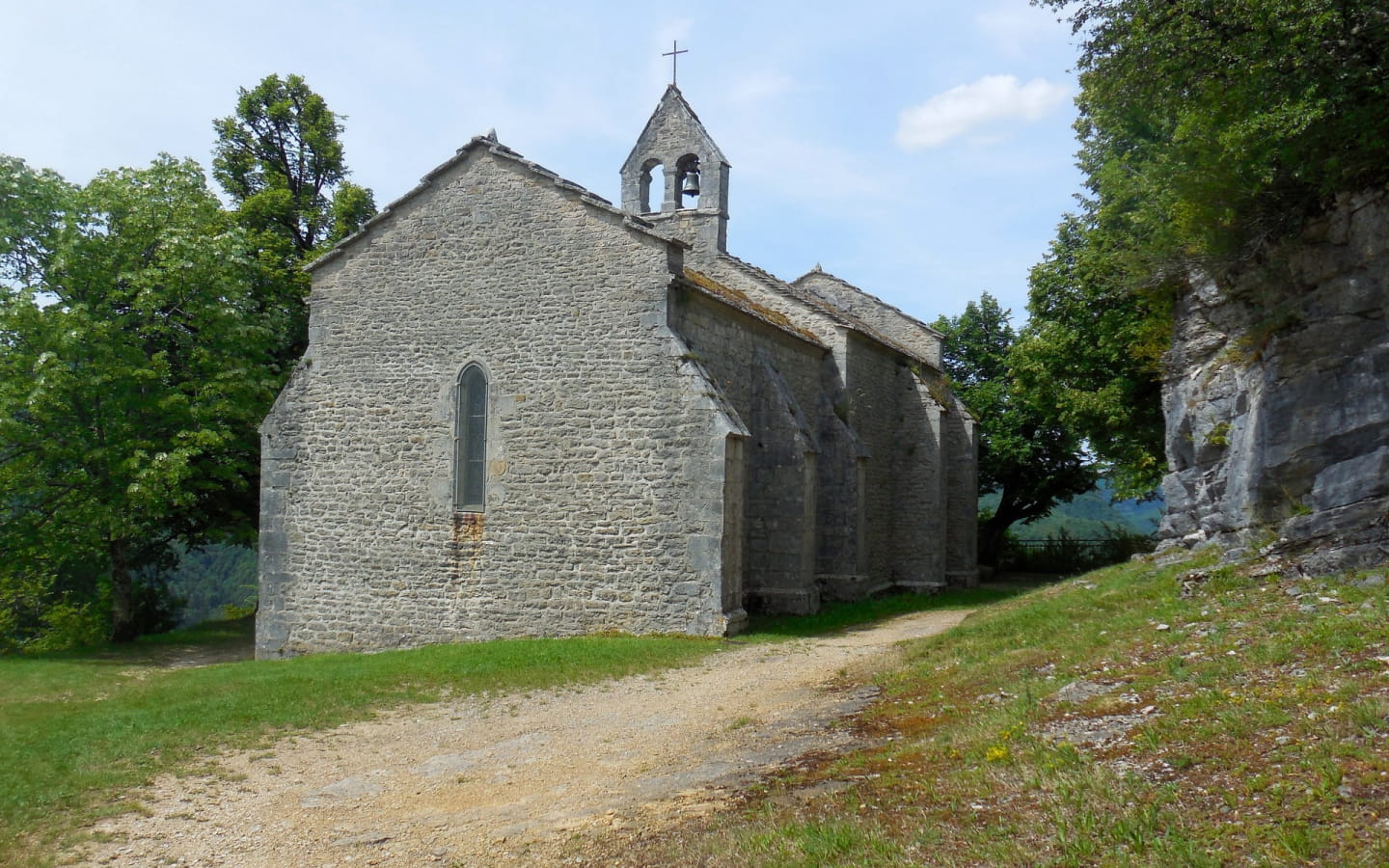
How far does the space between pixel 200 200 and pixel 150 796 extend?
1987cm

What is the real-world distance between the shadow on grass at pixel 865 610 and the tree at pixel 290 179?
52.7 ft

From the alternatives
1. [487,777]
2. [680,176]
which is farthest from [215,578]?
[487,777]

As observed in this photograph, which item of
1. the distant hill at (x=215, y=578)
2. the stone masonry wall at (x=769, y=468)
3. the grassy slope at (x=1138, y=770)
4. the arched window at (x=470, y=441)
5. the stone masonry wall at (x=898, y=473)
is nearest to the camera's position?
the grassy slope at (x=1138, y=770)

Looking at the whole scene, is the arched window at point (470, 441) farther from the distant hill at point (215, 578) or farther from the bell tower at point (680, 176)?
the distant hill at point (215, 578)

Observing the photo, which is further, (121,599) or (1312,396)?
(121,599)

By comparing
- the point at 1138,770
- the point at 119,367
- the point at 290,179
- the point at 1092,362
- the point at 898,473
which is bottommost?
the point at 1138,770

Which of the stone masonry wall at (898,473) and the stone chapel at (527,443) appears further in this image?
the stone masonry wall at (898,473)

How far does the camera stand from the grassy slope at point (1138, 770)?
4.83 metres

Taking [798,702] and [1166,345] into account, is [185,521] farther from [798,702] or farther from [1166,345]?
[1166,345]

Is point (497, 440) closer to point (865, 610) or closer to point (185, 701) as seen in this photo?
point (185, 701)

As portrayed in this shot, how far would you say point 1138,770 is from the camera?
226 inches

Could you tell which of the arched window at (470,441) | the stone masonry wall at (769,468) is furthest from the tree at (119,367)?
the stone masonry wall at (769,468)

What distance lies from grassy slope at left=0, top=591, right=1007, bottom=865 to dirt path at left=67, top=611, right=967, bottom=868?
1.59ft

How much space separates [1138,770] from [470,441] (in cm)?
1369
